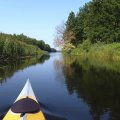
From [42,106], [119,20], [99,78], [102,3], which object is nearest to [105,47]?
[119,20]

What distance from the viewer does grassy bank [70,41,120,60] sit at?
72.6m

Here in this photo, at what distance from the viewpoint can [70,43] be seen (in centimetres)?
11812

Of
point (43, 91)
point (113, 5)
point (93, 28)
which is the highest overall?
point (113, 5)

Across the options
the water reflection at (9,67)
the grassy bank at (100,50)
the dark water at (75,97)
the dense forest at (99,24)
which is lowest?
the water reflection at (9,67)

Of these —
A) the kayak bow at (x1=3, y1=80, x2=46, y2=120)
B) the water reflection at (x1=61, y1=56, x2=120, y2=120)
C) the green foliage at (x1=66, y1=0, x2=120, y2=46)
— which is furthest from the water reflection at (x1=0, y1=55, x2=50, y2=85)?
the green foliage at (x1=66, y1=0, x2=120, y2=46)

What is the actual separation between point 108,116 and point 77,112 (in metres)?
2.00

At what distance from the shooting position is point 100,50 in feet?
276

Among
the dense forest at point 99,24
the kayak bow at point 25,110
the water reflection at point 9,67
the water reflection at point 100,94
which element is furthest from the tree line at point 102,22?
the kayak bow at point 25,110

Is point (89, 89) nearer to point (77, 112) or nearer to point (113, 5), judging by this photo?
point (77, 112)

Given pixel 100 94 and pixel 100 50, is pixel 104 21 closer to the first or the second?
pixel 100 50

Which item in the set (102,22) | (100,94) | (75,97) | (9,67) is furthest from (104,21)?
(75,97)

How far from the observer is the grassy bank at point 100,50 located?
72600mm

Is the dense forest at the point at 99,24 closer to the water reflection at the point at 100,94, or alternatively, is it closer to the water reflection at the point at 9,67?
the water reflection at the point at 9,67

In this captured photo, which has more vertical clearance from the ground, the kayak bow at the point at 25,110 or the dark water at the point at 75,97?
the kayak bow at the point at 25,110
